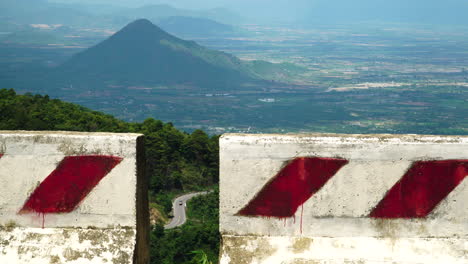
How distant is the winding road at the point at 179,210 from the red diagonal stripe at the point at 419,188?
Answer: 28.7m

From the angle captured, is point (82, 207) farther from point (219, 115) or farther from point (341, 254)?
point (219, 115)

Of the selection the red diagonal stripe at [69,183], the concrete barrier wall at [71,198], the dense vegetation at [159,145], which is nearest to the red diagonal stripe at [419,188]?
the concrete barrier wall at [71,198]

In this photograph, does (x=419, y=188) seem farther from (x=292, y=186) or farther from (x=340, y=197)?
(x=292, y=186)

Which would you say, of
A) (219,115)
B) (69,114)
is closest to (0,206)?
(69,114)

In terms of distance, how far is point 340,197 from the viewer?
12.7 ft

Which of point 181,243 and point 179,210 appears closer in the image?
point 181,243

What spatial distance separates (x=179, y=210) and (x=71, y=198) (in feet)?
104

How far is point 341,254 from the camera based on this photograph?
384 centimetres

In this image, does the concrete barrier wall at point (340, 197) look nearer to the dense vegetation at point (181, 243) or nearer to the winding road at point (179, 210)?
the dense vegetation at point (181, 243)

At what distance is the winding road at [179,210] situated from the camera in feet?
108

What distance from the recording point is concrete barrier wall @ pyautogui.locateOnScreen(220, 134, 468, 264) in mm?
3838

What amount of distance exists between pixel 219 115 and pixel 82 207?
143 metres

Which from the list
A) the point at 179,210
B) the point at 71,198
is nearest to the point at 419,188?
the point at 71,198

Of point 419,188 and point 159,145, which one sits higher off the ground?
point 419,188
